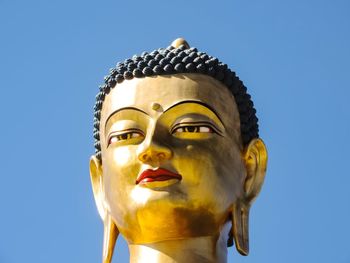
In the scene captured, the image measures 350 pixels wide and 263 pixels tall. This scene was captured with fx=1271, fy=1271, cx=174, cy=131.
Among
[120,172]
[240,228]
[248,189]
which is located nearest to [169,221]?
[120,172]

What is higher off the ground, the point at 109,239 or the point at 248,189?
the point at 248,189

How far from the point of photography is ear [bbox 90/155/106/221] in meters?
11.9

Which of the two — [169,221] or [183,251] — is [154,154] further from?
[183,251]

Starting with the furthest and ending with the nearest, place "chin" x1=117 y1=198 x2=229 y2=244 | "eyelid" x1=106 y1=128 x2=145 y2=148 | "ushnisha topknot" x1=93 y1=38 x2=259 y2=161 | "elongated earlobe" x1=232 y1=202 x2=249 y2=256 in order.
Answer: "ushnisha topknot" x1=93 y1=38 x2=259 y2=161 → "elongated earlobe" x1=232 y1=202 x2=249 y2=256 → "eyelid" x1=106 y1=128 x2=145 y2=148 → "chin" x1=117 y1=198 x2=229 y2=244

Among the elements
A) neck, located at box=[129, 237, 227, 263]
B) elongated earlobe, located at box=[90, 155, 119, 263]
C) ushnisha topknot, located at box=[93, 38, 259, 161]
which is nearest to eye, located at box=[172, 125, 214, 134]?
ushnisha topknot, located at box=[93, 38, 259, 161]

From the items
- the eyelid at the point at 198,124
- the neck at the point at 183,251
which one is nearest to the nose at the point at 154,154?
the eyelid at the point at 198,124

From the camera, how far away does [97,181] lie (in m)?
12.1

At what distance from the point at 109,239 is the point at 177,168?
1148 millimetres

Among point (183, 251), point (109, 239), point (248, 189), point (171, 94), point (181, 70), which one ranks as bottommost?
point (183, 251)

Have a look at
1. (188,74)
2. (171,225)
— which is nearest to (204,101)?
(188,74)

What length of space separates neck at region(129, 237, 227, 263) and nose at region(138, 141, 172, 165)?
0.71 meters

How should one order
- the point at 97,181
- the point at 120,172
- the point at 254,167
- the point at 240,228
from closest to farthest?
1. the point at 120,172
2. the point at 240,228
3. the point at 254,167
4. the point at 97,181

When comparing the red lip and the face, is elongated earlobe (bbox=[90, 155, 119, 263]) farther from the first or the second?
the red lip

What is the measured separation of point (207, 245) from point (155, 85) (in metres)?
1.52
